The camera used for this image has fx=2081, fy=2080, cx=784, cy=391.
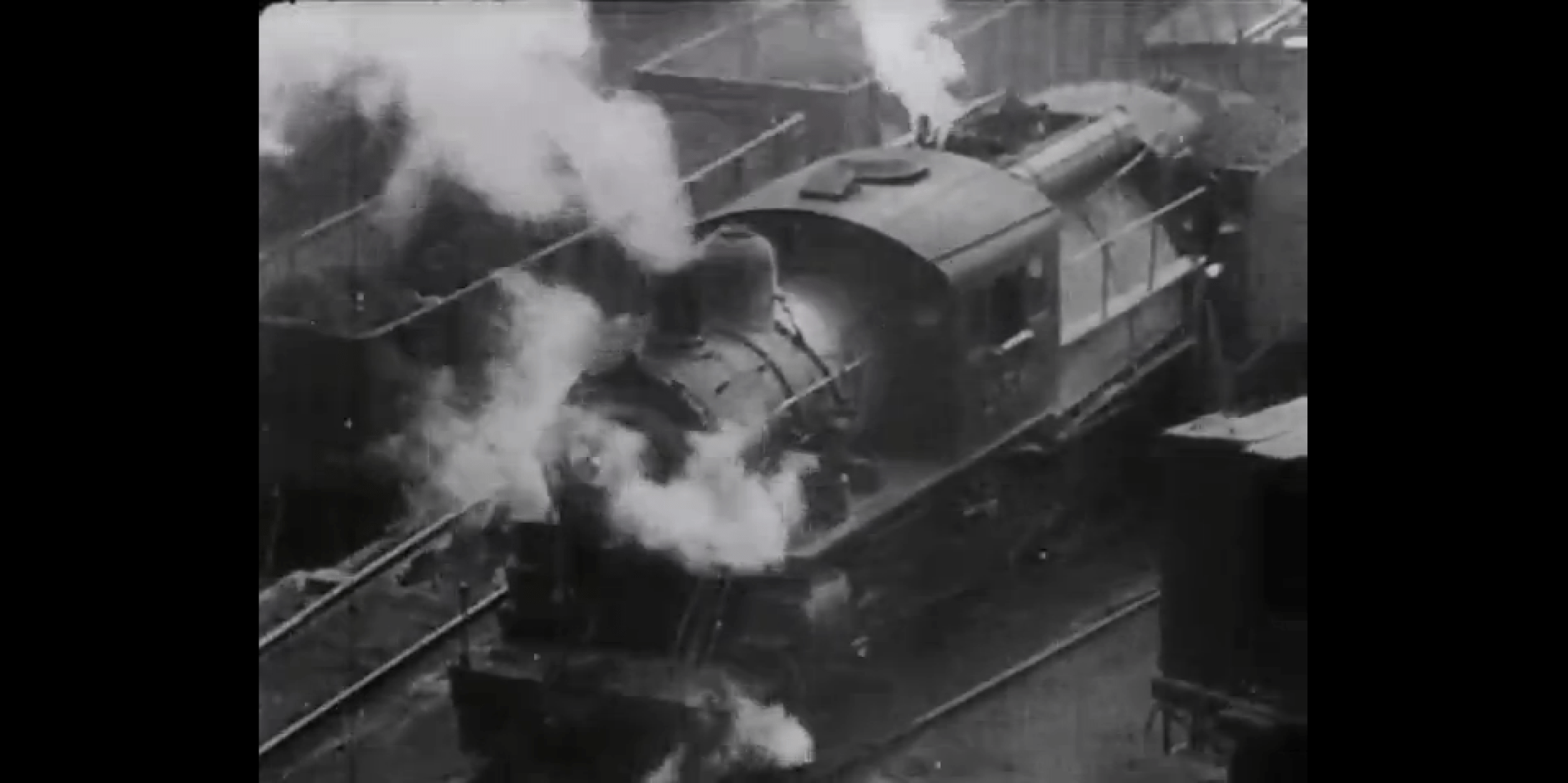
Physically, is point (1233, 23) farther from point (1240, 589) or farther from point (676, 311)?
point (676, 311)

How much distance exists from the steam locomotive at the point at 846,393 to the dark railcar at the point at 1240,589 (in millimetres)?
707

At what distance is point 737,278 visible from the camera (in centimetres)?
596

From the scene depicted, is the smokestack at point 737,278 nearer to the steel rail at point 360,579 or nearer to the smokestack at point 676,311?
the smokestack at point 676,311

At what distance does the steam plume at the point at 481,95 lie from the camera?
639 cm

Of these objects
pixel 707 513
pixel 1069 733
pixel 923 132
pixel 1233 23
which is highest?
pixel 1233 23

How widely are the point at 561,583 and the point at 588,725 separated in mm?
411

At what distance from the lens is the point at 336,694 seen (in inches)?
249

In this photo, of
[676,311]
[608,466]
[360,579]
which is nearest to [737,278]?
[676,311]

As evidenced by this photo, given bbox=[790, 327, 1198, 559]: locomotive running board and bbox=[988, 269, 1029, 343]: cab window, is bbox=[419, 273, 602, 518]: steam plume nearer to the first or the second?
bbox=[790, 327, 1198, 559]: locomotive running board

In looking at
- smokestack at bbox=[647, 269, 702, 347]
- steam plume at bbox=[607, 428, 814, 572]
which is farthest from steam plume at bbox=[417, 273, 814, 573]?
smokestack at bbox=[647, 269, 702, 347]

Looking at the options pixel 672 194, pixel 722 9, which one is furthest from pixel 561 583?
pixel 722 9

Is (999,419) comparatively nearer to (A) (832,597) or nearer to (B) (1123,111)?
(A) (832,597)

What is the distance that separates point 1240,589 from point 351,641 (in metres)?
2.74

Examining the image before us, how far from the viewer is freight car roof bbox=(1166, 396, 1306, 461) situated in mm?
5633
